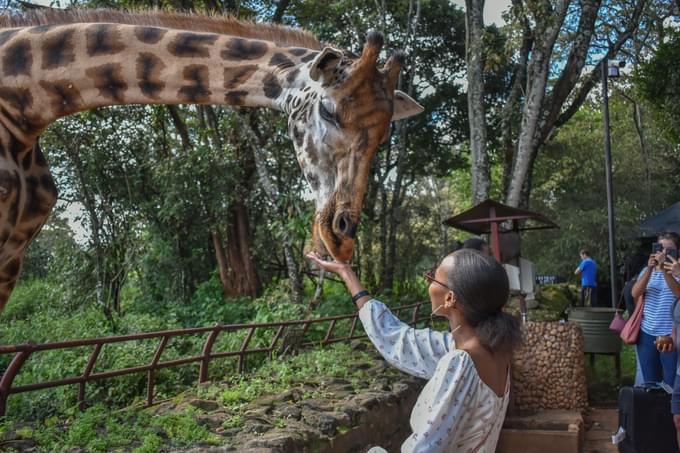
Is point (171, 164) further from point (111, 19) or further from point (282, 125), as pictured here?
point (111, 19)

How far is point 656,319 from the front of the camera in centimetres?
590

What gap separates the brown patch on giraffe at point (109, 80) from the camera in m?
3.25

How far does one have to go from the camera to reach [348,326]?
10289 millimetres

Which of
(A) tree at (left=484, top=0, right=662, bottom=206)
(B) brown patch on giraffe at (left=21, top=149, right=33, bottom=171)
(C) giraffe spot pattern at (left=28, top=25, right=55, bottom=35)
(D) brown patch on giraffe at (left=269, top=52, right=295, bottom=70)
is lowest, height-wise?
(B) brown patch on giraffe at (left=21, top=149, right=33, bottom=171)

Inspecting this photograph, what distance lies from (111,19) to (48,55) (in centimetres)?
38

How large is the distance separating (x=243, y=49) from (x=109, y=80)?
704 mm

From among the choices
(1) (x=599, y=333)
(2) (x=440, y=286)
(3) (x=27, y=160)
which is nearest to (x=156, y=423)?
(3) (x=27, y=160)

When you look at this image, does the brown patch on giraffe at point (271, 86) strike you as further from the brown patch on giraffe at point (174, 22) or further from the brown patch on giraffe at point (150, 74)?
the brown patch on giraffe at point (150, 74)

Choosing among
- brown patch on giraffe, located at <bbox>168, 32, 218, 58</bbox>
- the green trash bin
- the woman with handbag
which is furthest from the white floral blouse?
the green trash bin

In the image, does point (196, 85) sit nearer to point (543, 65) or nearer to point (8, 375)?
point (8, 375)

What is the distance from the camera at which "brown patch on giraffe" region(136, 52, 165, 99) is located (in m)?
3.22

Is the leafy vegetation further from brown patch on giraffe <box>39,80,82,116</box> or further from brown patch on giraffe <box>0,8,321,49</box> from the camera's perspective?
brown patch on giraffe <box>0,8,321,49</box>

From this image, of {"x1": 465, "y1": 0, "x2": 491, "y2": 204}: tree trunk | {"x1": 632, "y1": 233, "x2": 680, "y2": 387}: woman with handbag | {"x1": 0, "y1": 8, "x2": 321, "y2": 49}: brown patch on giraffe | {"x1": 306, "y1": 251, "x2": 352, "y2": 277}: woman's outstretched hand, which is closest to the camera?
{"x1": 306, "y1": 251, "x2": 352, "y2": 277}: woman's outstretched hand

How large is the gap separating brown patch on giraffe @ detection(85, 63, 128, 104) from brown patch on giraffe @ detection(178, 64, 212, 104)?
1.05ft
